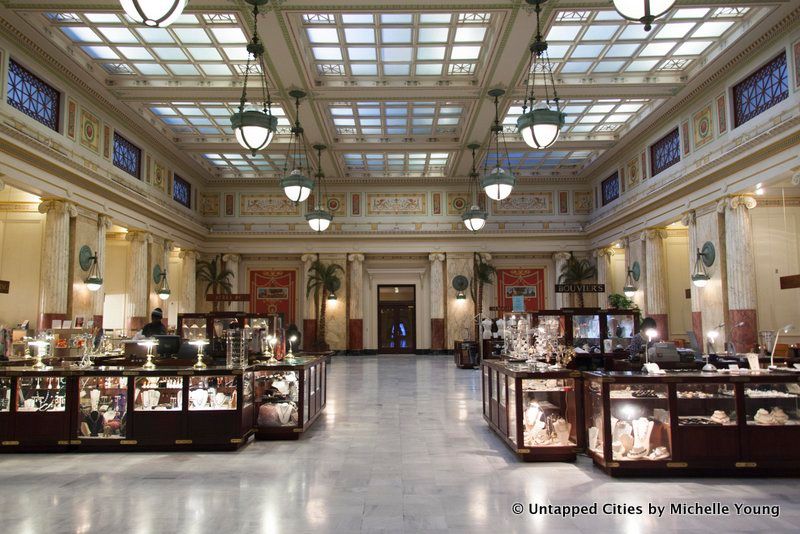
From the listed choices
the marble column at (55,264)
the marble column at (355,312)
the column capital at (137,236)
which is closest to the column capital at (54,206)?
the marble column at (55,264)

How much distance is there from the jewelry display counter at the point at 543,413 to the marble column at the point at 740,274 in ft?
24.2

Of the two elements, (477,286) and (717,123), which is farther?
(477,286)

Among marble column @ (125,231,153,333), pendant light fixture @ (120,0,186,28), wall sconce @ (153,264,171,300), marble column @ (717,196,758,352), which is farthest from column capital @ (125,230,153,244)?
marble column @ (717,196,758,352)

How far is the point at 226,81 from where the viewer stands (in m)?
12.9

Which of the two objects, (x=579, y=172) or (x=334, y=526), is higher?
(x=579, y=172)

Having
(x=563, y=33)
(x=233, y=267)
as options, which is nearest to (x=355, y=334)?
(x=233, y=267)

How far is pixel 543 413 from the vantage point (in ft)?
19.5

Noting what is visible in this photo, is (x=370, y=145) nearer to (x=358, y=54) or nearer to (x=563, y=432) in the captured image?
(x=358, y=54)

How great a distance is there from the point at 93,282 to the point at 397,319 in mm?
12525

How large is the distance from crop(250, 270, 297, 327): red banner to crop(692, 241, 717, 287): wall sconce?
14.9m

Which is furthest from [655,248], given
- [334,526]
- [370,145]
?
[334,526]

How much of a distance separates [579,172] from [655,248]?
6.27m

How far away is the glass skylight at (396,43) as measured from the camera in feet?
34.0

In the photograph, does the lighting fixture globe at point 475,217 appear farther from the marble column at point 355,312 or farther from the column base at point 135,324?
the column base at point 135,324
